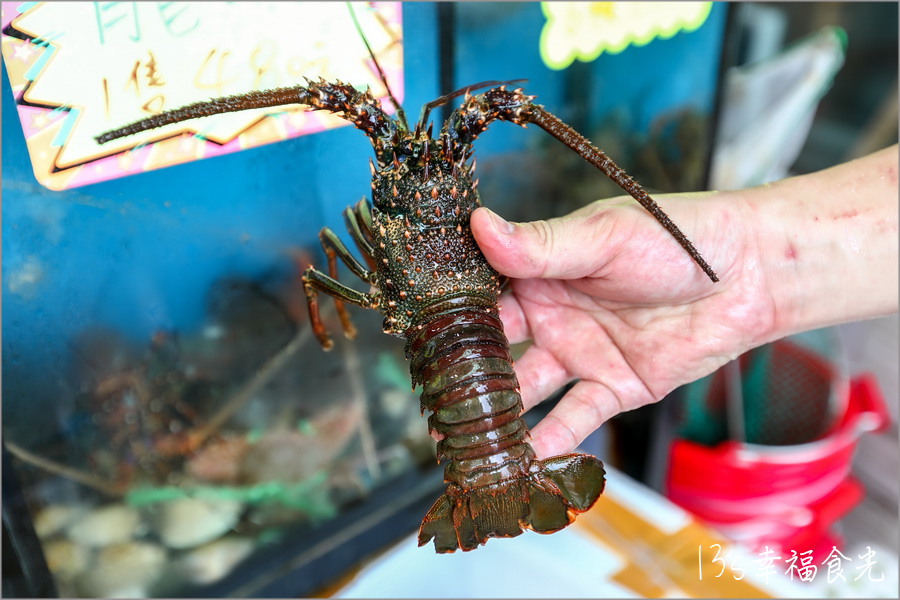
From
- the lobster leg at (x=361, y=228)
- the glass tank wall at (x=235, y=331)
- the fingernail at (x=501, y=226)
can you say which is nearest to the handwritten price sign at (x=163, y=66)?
the glass tank wall at (x=235, y=331)

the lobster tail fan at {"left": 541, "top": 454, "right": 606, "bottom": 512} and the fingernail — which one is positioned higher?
the fingernail

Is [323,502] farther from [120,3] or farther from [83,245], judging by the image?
[120,3]

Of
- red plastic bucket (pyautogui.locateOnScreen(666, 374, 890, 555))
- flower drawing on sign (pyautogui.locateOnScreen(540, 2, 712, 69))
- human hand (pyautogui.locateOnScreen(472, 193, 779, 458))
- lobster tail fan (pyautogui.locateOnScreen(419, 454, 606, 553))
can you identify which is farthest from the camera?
red plastic bucket (pyautogui.locateOnScreen(666, 374, 890, 555))

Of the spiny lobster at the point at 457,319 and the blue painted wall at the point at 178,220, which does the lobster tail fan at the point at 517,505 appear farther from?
the blue painted wall at the point at 178,220

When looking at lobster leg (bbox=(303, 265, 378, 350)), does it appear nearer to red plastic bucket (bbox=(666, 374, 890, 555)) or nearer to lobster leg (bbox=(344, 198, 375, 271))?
lobster leg (bbox=(344, 198, 375, 271))

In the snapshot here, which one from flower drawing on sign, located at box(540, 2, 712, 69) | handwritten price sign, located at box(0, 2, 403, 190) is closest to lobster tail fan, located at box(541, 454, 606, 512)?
handwritten price sign, located at box(0, 2, 403, 190)

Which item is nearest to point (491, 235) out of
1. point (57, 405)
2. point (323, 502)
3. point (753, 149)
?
point (57, 405)
